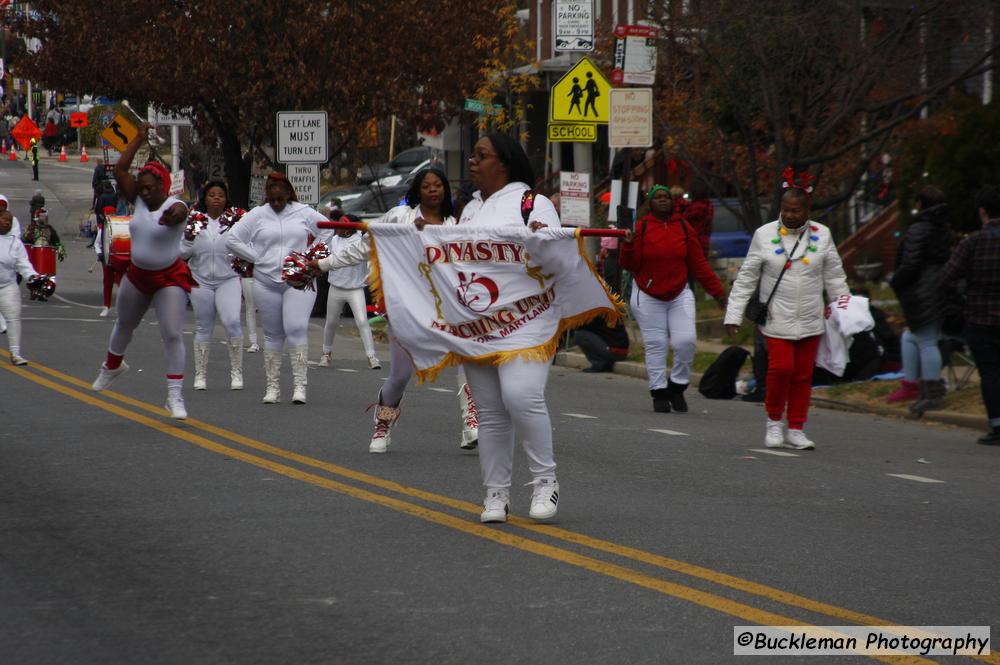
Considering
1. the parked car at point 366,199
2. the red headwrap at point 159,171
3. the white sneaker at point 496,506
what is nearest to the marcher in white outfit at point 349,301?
the red headwrap at point 159,171

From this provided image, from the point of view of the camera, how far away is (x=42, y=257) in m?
27.3

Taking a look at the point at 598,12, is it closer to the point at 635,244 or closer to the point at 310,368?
the point at 310,368

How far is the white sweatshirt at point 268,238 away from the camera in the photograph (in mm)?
13930

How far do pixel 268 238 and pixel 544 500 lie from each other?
6.47m

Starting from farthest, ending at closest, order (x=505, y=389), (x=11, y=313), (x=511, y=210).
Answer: (x=11, y=313), (x=511, y=210), (x=505, y=389)

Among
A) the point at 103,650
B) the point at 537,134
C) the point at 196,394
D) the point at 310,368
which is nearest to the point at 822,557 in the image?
the point at 103,650

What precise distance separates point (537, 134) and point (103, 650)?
3869 centimetres

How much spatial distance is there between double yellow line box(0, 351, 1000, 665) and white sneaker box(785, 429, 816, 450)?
356 centimetres

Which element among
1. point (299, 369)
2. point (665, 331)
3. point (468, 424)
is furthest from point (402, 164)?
point (468, 424)

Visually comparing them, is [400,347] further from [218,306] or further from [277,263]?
[218,306]

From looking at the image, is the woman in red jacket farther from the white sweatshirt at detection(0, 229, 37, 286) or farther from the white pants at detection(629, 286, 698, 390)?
the white sweatshirt at detection(0, 229, 37, 286)

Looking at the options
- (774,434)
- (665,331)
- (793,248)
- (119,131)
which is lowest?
(774,434)

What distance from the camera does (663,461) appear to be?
10961 mm

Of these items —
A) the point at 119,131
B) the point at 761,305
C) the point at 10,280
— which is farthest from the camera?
the point at 119,131
